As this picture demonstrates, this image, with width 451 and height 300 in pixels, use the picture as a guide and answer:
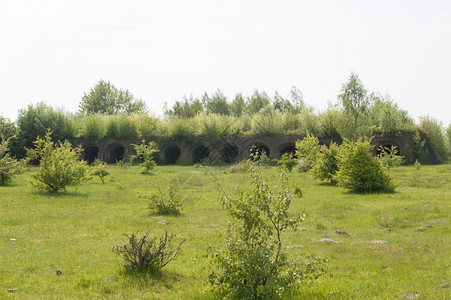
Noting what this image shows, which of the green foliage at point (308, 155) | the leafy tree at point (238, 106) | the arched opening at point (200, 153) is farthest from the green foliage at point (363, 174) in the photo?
the leafy tree at point (238, 106)

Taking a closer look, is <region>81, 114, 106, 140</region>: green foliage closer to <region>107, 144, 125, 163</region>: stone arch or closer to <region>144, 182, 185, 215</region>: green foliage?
<region>107, 144, 125, 163</region>: stone arch

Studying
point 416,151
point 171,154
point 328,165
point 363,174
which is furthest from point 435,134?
point 171,154

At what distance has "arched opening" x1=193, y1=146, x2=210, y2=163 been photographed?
171ft

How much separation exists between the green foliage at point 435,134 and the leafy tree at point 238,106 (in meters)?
36.5

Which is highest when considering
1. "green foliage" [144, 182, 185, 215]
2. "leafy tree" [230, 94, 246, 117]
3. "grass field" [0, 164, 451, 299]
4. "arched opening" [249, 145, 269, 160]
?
"leafy tree" [230, 94, 246, 117]

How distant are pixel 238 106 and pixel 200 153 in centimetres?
2617

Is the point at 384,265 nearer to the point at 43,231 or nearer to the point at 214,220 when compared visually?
the point at 214,220

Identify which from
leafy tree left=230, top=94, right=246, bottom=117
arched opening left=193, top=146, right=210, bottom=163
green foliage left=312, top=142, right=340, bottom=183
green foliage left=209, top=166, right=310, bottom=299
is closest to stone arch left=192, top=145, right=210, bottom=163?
arched opening left=193, top=146, right=210, bottom=163

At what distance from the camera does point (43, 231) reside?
11.6 metres

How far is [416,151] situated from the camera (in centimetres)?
4222

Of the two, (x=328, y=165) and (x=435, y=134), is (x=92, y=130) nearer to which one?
(x=328, y=165)

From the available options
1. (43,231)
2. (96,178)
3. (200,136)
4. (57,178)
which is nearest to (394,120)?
(200,136)

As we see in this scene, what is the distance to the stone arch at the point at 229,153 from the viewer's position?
168 feet

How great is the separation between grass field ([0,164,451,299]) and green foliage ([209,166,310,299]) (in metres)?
0.45
